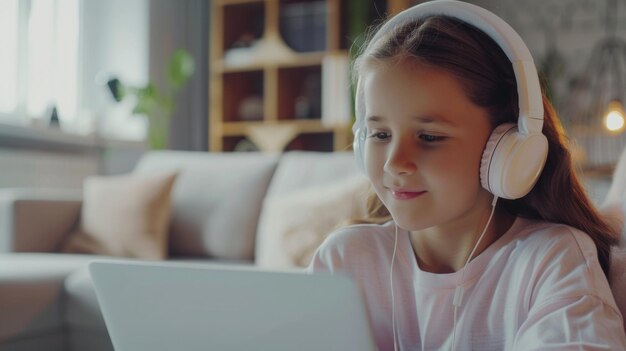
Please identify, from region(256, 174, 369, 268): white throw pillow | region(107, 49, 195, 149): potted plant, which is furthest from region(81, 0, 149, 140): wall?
region(256, 174, 369, 268): white throw pillow

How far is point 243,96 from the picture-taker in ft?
13.8

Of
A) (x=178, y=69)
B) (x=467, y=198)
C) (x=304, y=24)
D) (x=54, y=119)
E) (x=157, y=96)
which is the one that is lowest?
(x=467, y=198)

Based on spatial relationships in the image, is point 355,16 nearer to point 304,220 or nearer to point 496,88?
point 304,220

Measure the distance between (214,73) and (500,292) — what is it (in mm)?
3376

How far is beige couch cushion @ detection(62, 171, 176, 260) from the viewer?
2287 millimetres

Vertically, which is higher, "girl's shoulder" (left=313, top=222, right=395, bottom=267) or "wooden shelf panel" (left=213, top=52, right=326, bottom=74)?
"wooden shelf panel" (left=213, top=52, right=326, bottom=74)

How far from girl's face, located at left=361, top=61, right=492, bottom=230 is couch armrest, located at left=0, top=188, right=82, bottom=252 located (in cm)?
185

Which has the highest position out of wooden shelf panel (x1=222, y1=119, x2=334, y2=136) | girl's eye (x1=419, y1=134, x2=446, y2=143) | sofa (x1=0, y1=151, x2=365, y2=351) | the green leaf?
the green leaf

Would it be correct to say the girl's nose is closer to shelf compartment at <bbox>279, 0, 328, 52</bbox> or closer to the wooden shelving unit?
the wooden shelving unit

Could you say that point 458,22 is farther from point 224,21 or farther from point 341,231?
point 224,21

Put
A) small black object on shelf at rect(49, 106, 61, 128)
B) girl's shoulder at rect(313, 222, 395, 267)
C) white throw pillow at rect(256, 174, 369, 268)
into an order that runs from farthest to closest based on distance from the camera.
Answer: small black object on shelf at rect(49, 106, 61, 128) → white throw pillow at rect(256, 174, 369, 268) → girl's shoulder at rect(313, 222, 395, 267)

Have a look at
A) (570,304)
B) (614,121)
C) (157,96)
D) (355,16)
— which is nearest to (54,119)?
(157,96)

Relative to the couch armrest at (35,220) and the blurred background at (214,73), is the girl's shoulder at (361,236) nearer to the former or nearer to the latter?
the couch armrest at (35,220)

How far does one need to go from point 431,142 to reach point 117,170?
9.75 ft
